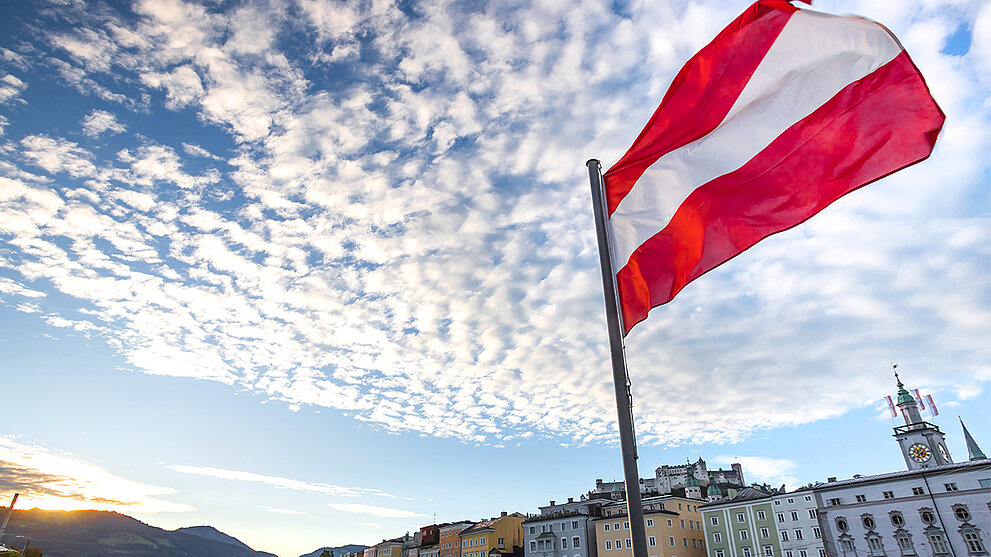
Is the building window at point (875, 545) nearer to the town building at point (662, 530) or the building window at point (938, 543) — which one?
the building window at point (938, 543)

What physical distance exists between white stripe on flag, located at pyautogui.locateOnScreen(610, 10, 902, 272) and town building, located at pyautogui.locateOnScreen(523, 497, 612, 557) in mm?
84731

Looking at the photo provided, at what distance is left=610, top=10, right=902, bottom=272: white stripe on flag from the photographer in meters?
7.28

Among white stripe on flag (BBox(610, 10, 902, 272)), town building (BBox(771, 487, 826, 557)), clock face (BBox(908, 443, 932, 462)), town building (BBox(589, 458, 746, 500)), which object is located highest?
town building (BBox(589, 458, 746, 500))

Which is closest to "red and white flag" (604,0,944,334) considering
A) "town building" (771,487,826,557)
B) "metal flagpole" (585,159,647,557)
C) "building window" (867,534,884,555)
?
"metal flagpole" (585,159,647,557)

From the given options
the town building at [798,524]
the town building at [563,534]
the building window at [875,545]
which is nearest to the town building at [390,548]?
the town building at [563,534]

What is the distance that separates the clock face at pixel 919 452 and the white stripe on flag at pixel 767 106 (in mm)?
106226

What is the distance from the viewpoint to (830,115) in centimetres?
757

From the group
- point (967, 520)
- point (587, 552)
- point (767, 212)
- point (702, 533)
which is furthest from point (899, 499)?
point (767, 212)

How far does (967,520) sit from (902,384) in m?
48.7

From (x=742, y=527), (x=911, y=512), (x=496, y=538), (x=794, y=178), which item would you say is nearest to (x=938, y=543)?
(x=911, y=512)

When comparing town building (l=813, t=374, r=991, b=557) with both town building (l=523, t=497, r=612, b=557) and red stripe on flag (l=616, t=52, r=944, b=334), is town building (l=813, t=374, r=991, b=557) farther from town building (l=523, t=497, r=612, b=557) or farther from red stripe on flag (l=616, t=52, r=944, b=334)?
red stripe on flag (l=616, t=52, r=944, b=334)

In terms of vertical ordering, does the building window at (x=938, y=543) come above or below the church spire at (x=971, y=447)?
below

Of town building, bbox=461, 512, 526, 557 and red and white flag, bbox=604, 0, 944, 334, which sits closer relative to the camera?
red and white flag, bbox=604, 0, 944, 334

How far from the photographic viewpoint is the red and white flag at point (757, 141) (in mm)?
7027
